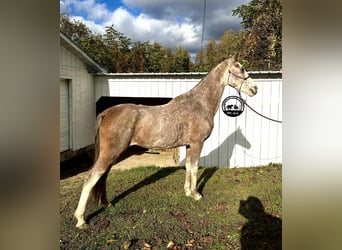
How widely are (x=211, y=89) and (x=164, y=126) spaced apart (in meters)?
0.56

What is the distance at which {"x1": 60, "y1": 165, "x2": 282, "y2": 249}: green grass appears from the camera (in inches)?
57.2

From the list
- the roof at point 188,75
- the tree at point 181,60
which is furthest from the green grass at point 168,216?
the tree at point 181,60

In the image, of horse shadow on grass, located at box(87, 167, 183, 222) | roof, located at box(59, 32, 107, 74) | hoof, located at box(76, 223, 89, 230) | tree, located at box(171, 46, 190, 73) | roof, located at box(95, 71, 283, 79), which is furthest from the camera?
tree, located at box(171, 46, 190, 73)

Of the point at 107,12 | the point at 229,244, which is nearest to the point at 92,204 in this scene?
the point at 229,244

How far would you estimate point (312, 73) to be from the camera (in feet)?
1.15

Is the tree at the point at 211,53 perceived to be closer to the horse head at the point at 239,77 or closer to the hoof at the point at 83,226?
the horse head at the point at 239,77

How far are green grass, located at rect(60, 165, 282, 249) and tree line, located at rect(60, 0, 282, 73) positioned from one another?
1.89 meters

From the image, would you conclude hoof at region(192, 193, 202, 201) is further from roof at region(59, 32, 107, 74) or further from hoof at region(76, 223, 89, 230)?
Result: roof at region(59, 32, 107, 74)

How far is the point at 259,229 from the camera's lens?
1.53 m

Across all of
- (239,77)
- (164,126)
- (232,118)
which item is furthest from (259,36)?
(164,126)

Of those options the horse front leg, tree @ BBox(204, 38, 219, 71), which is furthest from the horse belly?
tree @ BBox(204, 38, 219, 71)

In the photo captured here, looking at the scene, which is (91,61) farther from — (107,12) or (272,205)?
(272,205)

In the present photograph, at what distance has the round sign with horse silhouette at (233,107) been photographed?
11.5 feet

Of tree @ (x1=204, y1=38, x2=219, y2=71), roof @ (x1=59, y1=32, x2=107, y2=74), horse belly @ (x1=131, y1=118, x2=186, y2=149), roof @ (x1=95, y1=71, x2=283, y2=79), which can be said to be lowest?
horse belly @ (x1=131, y1=118, x2=186, y2=149)
